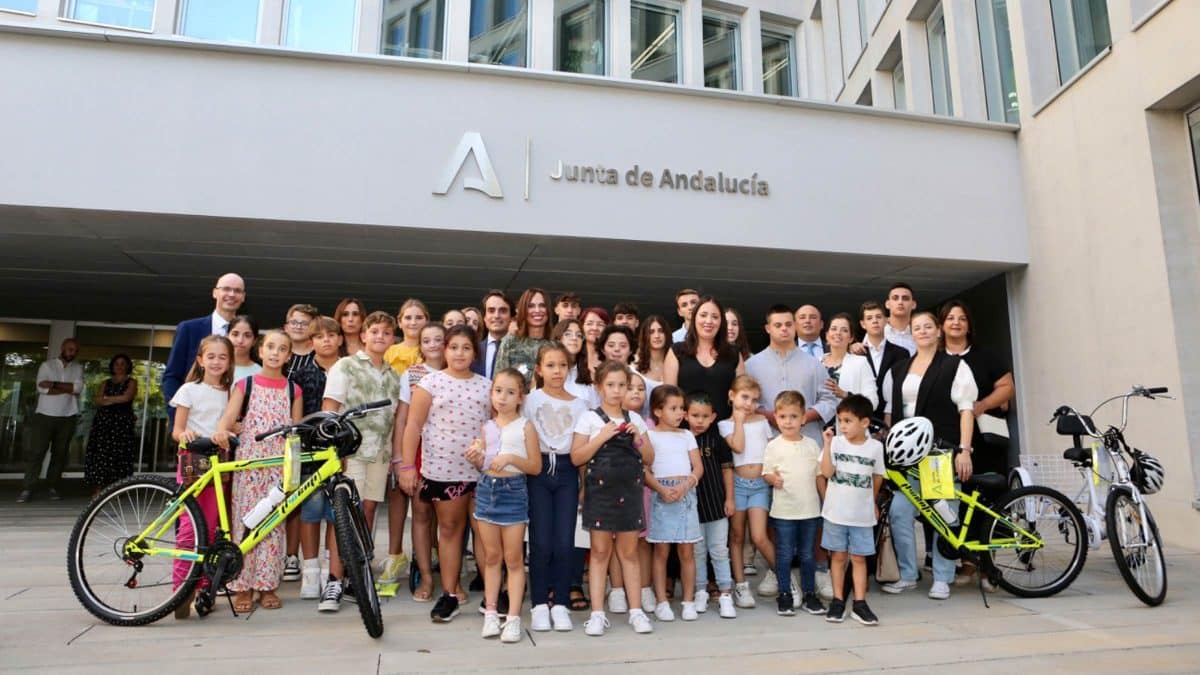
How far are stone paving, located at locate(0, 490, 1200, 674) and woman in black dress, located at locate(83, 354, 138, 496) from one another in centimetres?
549

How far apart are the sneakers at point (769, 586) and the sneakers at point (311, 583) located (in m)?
2.54

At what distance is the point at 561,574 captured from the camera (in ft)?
11.7

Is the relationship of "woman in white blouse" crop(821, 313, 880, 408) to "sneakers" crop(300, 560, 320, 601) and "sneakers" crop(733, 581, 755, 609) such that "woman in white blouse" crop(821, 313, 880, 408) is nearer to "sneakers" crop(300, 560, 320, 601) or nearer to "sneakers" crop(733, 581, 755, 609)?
"sneakers" crop(733, 581, 755, 609)

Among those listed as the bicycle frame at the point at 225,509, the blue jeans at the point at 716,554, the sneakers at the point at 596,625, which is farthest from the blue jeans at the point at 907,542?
the bicycle frame at the point at 225,509

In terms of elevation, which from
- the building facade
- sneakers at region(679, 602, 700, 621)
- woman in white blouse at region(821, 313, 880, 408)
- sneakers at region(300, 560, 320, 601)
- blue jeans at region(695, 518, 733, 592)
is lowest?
sneakers at region(679, 602, 700, 621)

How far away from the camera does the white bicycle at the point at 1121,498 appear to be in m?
3.90

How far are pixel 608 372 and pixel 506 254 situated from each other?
4.12 m

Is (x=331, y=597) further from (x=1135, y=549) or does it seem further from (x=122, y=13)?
(x=122, y=13)

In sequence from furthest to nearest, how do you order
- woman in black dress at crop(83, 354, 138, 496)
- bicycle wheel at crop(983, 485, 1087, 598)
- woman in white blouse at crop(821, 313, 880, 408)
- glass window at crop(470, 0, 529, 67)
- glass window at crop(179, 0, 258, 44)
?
glass window at crop(470, 0, 529, 67) < glass window at crop(179, 0, 258, 44) < woman in black dress at crop(83, 354, 138, 496) < woman in white blouse at crop(821, 313, 880, 408) < bicycle wheel at crop(983, 485, 1087, 598)

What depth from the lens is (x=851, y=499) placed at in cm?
382

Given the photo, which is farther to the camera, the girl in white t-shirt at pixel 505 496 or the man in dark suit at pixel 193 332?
the man in dark suit at pixel 193 332

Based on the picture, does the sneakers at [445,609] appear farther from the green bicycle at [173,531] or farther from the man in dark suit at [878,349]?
the man in dark suit at [878,349]

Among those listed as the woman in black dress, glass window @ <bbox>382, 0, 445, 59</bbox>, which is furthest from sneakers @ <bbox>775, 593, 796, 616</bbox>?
glass window @ <bbox>382, 0, 445, 59</bbox>

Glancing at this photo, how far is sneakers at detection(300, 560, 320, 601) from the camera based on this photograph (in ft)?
13.5
